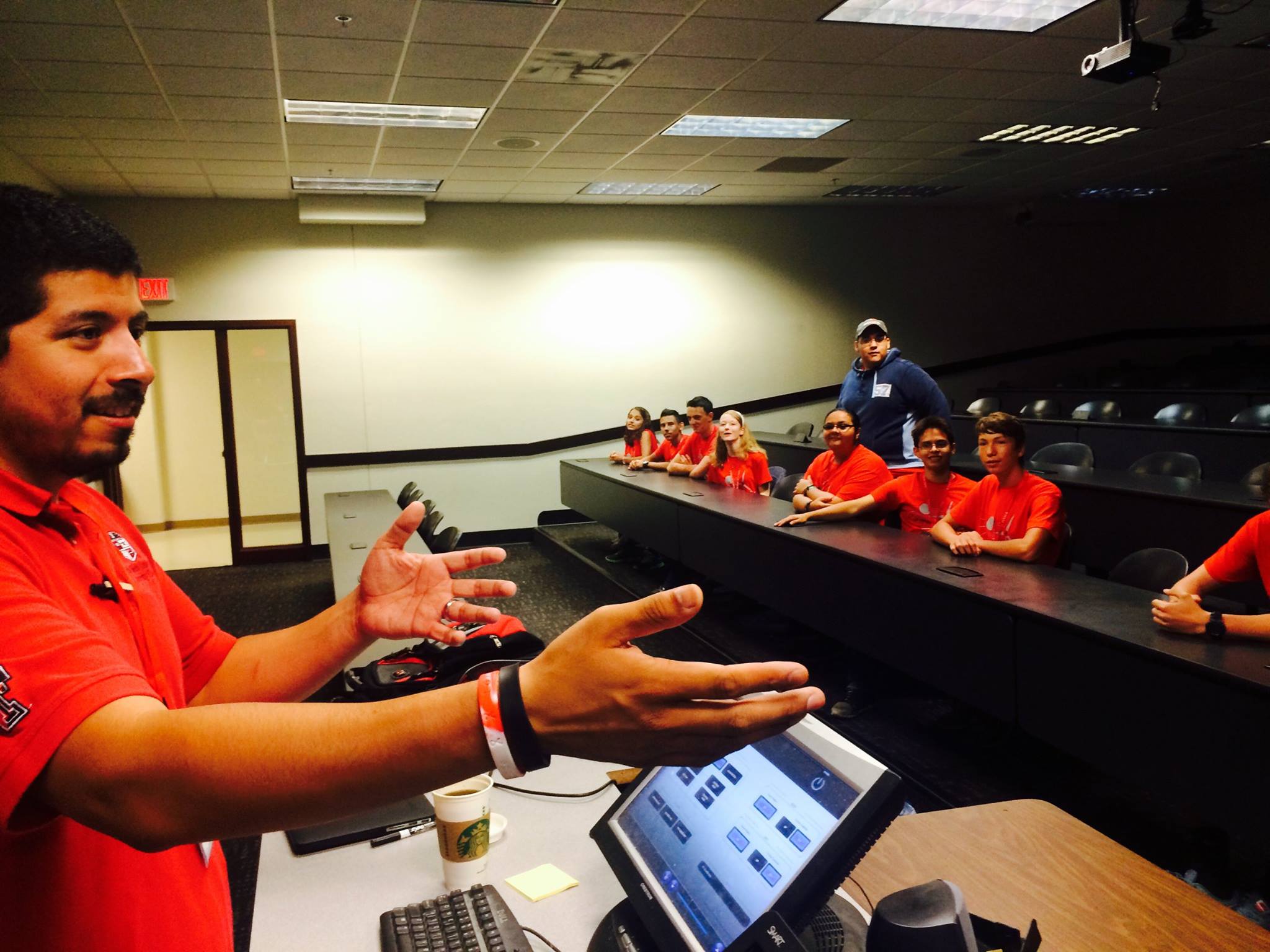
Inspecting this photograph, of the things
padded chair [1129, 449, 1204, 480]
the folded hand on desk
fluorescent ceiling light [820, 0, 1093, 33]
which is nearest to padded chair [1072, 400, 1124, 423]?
padded chair [1129, 449, 1204, 480]

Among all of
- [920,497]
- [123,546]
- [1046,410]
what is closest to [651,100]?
[920,497]

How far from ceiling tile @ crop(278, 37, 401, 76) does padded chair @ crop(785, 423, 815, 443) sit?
183 inches

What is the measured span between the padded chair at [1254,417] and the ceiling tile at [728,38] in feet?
13.6

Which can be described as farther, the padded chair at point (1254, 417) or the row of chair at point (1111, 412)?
the row of chair at point (1111, 412)

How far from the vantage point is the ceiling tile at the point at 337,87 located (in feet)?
14.0

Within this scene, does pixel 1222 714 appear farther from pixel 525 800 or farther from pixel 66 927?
pixel 66 927

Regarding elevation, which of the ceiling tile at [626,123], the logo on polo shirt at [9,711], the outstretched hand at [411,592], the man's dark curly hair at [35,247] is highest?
the ceiling tile at [626,123]

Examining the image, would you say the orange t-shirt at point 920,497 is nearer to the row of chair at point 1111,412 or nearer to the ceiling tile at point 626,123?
the row of chair at point 1111,412

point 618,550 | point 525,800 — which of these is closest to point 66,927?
point 525,800

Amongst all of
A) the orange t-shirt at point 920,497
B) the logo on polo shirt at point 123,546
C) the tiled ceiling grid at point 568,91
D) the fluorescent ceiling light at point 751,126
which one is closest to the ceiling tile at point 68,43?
the tiled ceiling grid at point 568,91

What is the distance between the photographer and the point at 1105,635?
2.28 m

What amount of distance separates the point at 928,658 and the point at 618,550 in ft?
13.4

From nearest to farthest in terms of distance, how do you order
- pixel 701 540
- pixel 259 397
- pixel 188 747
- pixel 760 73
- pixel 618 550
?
pixel 188 747 < pixel 760 73 < pixel 701 540 < pixel 618 550 < pixel 259 397

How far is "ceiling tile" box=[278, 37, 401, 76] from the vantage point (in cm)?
385
